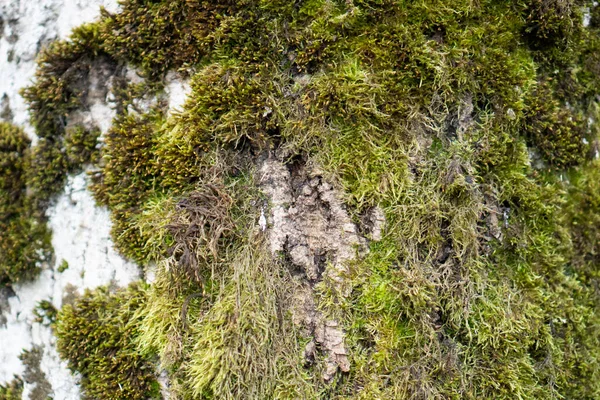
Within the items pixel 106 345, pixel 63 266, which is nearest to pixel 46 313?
pixel 63 266

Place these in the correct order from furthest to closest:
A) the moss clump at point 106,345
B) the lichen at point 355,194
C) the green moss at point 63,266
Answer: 1. the green moss at point 63,266
2. the moss clump at point 106,345
3. the lichen at point 355,194

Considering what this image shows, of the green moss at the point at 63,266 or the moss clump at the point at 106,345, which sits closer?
the moss clump at the point at 106,345

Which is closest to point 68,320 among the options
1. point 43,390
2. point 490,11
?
point 43,390

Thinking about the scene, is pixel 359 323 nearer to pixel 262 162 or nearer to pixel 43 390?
pixel 262 162

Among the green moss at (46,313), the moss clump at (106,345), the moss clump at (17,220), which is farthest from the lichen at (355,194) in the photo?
the moss clump at (17,220)

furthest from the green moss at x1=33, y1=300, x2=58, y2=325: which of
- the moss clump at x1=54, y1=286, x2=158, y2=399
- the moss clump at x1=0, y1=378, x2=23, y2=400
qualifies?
the moss clump at x1=0, y1=378, x2=23, y2=400

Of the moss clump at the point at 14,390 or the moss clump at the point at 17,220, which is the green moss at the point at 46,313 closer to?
the moss clump at the point at 17,220

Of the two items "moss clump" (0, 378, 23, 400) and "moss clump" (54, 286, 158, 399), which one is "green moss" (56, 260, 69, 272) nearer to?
"moss clump" (54, 286, 158, 399)
